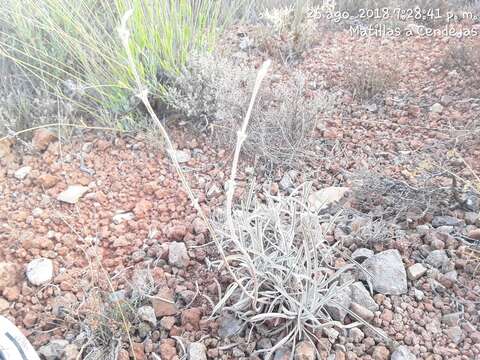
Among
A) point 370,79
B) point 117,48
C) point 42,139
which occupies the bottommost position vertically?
point 42,139

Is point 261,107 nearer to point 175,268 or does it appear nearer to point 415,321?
point 175,268

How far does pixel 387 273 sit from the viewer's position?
1396 millimetres

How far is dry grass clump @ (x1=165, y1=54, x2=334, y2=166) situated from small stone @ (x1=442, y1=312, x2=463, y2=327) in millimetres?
813

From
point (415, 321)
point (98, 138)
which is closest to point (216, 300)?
point (415, 321)

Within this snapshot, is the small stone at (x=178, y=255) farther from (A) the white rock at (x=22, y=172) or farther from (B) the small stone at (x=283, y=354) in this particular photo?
(A) the white rock at (x=22, y=172)

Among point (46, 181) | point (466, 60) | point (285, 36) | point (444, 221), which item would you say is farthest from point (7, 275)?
point (466, 60)

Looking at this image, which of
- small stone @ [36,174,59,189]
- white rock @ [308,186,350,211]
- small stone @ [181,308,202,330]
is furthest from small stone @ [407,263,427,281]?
small stone @ [36,174,59,189]

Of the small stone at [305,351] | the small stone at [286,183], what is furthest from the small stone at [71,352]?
the small stone at [286,183]

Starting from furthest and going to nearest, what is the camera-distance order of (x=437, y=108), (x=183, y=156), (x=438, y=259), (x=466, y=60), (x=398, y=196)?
(x=466, y=60), (x=437, y=108), (x=183, y=156), (x=398, y=196), (x=438, y=259)

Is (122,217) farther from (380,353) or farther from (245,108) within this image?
(380,353)

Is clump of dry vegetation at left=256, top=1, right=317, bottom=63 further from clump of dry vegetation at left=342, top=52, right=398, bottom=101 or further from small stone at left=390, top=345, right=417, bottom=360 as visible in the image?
small stone at left=390, top=345, right=417, bottom=360

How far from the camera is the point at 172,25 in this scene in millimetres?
2094

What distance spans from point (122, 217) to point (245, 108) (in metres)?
0.74

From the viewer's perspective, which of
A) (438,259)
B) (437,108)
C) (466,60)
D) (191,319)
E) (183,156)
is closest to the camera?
(191,319)
